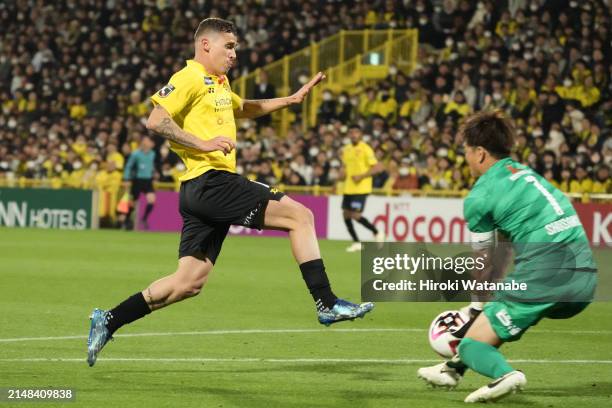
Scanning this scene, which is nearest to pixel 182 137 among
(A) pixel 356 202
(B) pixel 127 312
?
(B) pixel 127 312

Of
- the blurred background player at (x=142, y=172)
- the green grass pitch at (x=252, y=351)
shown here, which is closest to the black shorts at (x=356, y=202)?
the green grass pitch at (x=252, y=351)

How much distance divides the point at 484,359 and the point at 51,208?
24146mm

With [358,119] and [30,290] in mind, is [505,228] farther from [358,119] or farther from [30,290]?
[358,119]

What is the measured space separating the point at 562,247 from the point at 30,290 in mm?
8965

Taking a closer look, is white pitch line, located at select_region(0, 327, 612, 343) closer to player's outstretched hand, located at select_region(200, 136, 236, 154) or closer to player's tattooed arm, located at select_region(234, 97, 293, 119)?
player's tattooed arm, located at select_region(234, 97, 293, 119)

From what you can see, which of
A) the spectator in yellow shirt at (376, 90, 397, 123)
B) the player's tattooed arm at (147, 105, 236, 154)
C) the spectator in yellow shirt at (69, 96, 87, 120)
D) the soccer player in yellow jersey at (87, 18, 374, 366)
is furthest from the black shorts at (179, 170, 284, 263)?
the spectator in yellow shirt at (69, 96, 87, 120)

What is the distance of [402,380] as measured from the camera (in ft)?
26.0

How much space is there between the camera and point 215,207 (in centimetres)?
829

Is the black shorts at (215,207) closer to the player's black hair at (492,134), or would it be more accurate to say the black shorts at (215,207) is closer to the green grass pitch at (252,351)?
the green grass pitch at (252,351)

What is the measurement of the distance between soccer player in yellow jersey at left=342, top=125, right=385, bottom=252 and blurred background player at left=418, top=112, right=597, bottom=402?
15271 millimetres

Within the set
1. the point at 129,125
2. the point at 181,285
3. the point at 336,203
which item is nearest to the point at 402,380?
the point at 181,285

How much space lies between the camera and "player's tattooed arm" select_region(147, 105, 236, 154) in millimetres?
8039

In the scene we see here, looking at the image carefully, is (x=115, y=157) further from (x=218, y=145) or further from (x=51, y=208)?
(x=218, y=145)

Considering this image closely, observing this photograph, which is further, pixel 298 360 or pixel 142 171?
pixel 142 171
